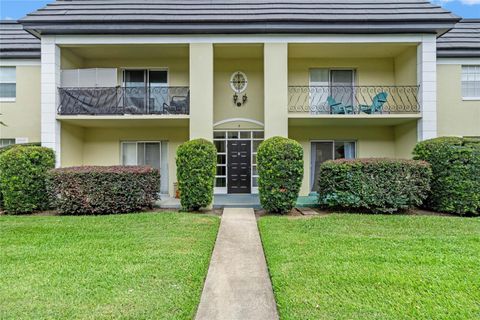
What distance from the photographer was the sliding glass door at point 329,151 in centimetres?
1411

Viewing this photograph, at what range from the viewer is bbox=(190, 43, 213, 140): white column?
1163cm

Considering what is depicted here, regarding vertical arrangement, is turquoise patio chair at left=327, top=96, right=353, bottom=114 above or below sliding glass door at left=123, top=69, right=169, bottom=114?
below

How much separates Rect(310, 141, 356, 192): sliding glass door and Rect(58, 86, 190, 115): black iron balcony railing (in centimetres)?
592

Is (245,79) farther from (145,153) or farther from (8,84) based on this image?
(8,84)

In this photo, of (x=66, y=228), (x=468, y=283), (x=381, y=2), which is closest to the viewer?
(x=468, y=283)

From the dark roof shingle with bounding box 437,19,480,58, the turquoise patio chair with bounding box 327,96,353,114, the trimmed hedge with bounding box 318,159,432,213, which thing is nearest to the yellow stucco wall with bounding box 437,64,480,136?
the dark roof shingle with bounding box 437,19,480,58

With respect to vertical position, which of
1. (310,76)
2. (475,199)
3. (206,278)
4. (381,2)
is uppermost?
(381,2)

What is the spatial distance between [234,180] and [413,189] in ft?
22.8

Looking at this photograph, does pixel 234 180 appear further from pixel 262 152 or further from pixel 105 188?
pixel 105 188

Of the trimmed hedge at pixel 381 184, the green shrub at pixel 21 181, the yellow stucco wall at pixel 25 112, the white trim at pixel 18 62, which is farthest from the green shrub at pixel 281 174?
the white trim at pixel 18 62

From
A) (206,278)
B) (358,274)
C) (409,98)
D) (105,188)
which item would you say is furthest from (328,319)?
(409,98)

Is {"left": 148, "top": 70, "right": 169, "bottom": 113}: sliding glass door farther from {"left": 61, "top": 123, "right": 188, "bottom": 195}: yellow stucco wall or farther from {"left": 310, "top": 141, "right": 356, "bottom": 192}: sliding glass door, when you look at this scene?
{"left": 310, "top": 141, "right": 356, "bottom": 192}: sliding glass door

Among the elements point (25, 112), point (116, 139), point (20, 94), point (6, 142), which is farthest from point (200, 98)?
point (6, 142)

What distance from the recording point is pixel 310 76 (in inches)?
553
